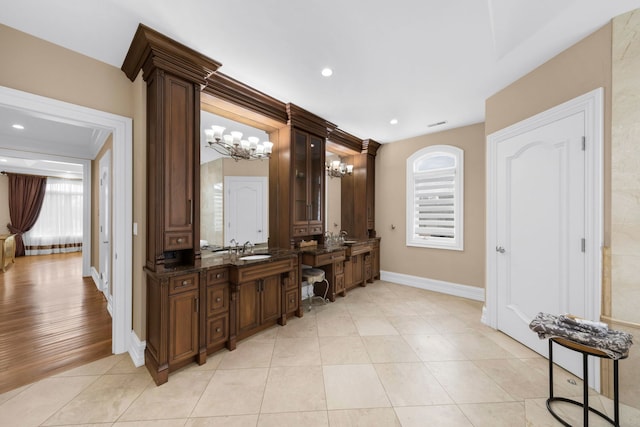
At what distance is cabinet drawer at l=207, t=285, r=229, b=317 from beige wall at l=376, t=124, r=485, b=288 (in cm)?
349

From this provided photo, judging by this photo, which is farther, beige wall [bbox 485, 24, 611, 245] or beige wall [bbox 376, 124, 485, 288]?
beige wall [bbox 376, 124, 485, 288]

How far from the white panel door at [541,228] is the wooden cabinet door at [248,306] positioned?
2829 millimetres

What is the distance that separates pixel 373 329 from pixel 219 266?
6.30 feet

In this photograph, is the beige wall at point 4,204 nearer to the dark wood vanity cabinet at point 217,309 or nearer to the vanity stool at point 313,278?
the dark wood vanity cabinet at point 217,309

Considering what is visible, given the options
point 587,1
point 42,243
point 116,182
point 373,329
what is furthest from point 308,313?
point 42,243

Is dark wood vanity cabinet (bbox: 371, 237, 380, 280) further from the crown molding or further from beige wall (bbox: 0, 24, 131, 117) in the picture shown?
beige wall (bbox: 0, 24, 131, 117)

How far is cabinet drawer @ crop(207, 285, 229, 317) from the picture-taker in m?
2.24

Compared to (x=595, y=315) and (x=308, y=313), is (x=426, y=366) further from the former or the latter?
(x=308, y=313)

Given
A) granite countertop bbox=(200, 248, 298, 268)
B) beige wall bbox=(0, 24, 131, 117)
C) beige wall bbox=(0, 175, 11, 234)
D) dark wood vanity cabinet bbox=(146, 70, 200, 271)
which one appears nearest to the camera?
beige wall bbox=(0, 24, 131, 117)

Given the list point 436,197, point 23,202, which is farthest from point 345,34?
point 23,202

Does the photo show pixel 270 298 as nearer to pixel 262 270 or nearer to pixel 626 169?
pixel 262 270

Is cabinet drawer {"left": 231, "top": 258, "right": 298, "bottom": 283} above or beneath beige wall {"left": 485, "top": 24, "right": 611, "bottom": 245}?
beneath

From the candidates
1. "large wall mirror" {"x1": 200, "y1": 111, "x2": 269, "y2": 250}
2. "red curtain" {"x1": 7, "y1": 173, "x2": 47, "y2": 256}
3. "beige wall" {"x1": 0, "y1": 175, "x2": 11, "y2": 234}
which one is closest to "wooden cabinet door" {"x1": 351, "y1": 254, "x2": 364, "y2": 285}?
"large wall mirror" {"x1": 200, "y1": 111, "x2": 269, "y2": 250}

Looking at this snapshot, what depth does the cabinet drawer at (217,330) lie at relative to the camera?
88.3 inches
